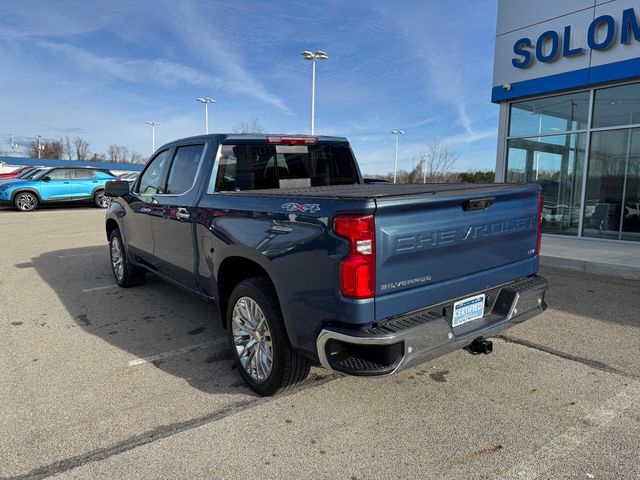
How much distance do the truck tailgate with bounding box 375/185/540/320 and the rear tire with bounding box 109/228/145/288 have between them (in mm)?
4429

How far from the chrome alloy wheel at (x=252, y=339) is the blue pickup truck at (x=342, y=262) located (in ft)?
0.04

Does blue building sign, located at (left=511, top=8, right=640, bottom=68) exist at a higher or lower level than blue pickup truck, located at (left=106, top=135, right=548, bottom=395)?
higher

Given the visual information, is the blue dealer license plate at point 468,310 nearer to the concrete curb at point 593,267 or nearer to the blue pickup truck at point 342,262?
the blue pickup truck at point 342,262

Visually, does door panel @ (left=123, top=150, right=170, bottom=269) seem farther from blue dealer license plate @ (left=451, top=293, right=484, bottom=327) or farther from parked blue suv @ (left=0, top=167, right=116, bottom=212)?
parked blue suv @ (left=0, top=167, right=116, bottom=212)

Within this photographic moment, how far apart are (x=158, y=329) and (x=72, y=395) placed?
4.60ft

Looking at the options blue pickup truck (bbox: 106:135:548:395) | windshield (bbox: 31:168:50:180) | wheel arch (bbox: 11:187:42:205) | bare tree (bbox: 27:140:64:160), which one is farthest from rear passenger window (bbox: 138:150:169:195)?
bare tree (bbox: 27:140:64:160)

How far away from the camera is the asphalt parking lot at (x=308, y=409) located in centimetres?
251

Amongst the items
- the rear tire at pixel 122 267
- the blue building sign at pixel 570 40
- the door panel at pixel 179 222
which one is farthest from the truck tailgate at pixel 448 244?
the blue building sign at pixel 570 40

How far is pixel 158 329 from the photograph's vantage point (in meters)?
4.71

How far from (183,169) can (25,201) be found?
16850 mm

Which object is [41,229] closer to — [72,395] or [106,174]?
[106,174]

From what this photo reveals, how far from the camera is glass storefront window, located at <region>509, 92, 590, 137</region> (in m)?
11.4

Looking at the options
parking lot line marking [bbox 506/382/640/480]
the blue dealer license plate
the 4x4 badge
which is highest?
the 4x4 badge

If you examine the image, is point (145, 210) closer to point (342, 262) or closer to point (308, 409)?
point (308, 409)
